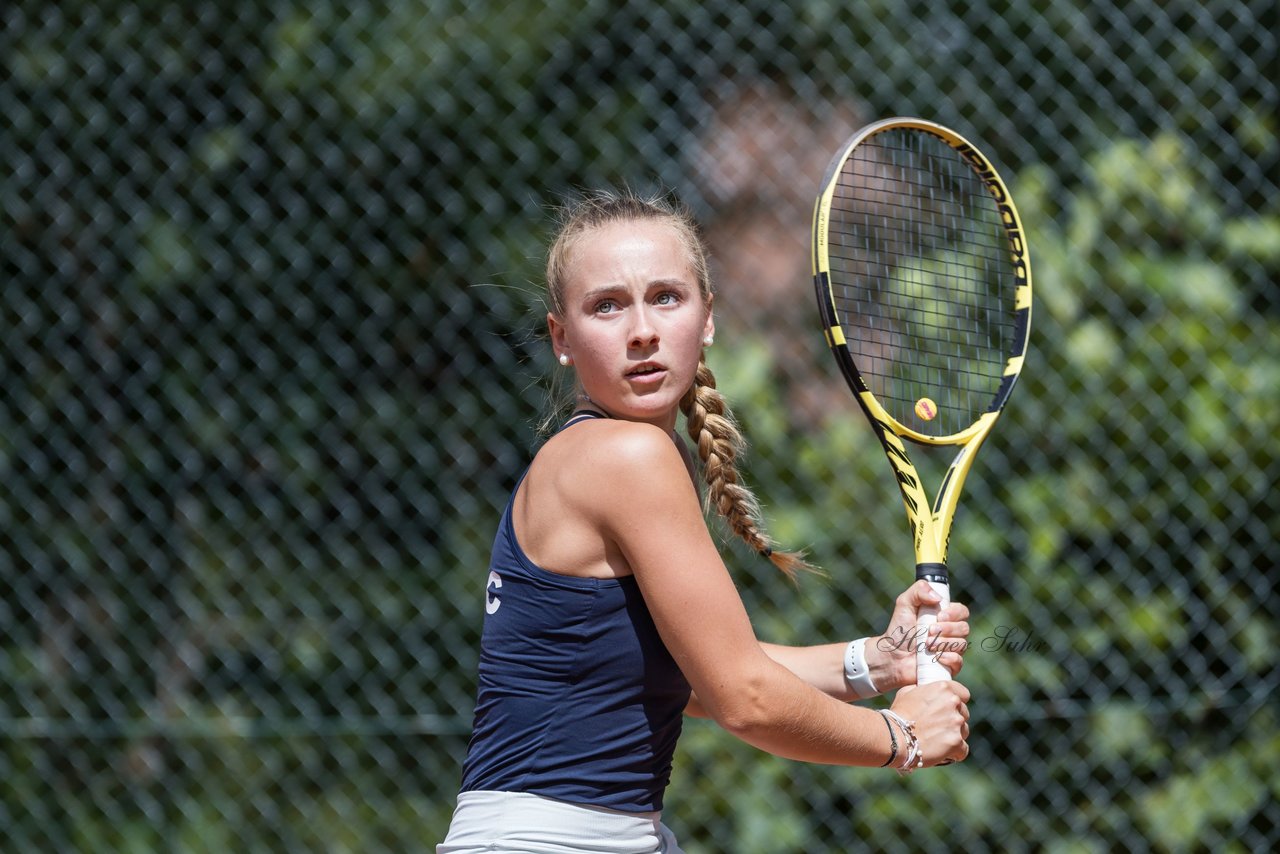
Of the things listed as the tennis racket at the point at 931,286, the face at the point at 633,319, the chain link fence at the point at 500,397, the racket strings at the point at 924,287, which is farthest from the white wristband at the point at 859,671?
the chain link fence at the point at 500,397

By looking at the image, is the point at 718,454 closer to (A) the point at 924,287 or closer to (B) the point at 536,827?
(B) the point at 536,827

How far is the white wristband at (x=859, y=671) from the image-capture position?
1.92 meters

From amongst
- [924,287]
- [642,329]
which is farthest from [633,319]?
[924,287]

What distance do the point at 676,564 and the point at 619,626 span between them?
0.33ft

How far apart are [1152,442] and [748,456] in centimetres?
88

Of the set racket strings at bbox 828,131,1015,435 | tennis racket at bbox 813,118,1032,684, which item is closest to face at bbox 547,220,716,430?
tennis racket at bbox 813,118,1032,684

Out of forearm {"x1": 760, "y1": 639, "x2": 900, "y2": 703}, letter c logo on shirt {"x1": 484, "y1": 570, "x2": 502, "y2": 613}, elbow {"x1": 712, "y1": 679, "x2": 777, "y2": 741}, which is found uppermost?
letter c logo on shirt {"x1": 484, "y1": 570, "x2": 502, "y2": 613}

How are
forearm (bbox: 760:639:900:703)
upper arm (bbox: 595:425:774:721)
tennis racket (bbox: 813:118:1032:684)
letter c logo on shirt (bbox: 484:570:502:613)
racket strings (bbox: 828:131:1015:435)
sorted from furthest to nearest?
racket strings (bbox: 828:131:1015:435), tennis racket (bbox: 813:118:1032:684), forearm (bbox: 760:639:900:703), letter c logo on shirt (bbox: 484:570:502:613), upper arm (bbox: 595:425:774:721)

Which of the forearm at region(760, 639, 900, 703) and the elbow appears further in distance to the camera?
the forearm at region(760, 639, 900, 703)

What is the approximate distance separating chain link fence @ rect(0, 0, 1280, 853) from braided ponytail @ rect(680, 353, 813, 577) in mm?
1617

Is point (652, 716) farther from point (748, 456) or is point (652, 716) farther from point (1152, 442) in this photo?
point (1152, 442)

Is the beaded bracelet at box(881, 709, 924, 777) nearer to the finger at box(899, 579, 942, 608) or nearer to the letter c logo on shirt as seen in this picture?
the finger at box(899, 579, 942, 608)

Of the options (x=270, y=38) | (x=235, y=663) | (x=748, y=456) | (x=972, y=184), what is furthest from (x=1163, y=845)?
(x=270, y=38)

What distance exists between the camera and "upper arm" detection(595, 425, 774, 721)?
1564 millimetres
